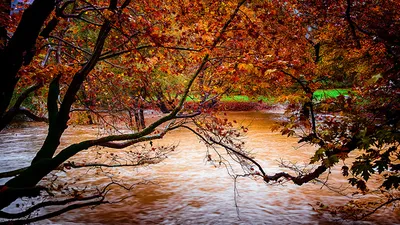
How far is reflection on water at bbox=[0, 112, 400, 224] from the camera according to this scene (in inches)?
343

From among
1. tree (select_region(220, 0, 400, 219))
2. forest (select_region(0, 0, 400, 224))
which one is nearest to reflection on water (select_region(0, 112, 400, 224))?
forest (select_region(0, 0, 400, 224))

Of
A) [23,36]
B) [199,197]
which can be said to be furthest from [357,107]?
[199,197]

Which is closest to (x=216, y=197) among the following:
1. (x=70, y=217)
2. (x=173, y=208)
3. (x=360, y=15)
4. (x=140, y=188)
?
(x=173, y=208)

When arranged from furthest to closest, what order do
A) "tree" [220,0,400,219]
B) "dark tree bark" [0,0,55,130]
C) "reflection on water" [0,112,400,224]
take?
"reflection on water" [0,112,400,224], "tree" [220,0,400,219], "dark tree bark" [0,0,55,130]

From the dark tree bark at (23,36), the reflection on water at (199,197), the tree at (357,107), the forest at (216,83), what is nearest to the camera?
the dark tree bark at (23,36)

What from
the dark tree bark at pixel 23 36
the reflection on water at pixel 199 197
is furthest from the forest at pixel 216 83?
the reflection on water at pixel 199 197

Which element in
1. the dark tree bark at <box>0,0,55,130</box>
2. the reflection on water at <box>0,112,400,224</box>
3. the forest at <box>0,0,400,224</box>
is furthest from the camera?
the reflection on water at <box>0,112,400,224</box>

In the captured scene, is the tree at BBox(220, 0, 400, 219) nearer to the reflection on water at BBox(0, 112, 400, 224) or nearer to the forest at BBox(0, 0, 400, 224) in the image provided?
the forest at BBox(0, 0, 400, 224)

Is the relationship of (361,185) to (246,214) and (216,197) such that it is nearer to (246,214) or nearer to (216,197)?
(246,214)

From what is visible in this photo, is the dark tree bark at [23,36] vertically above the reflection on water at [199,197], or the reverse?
the dark tree bark at [23,36]

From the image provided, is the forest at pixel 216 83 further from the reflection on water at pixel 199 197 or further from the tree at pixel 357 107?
the reflection on water at pixel 199 197

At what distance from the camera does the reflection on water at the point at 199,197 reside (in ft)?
28.6

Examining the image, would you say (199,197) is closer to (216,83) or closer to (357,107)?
(216,83)

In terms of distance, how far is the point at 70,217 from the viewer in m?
8.80
